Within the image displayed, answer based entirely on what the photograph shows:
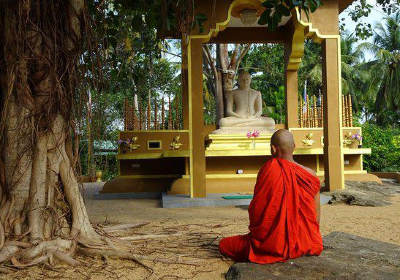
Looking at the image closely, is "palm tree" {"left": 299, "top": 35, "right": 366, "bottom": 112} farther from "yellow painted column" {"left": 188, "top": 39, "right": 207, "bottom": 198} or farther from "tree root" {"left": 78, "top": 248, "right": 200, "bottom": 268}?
"tree root" {"left": 78, "top": 248, "right": 200, "bottom": 268}

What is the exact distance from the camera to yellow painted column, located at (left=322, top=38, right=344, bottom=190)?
8.62 meters

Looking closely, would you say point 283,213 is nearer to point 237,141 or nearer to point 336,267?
point 336,267

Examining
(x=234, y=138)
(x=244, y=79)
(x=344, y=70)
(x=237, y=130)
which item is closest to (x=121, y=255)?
(x=234, y=138)

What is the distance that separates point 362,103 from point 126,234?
1268 inches

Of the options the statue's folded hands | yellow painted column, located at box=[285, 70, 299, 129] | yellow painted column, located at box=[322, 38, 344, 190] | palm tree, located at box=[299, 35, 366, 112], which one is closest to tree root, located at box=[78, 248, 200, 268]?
yellow painted column, located at box=[322, 38, 344, 190]

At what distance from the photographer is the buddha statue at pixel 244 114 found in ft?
34.2

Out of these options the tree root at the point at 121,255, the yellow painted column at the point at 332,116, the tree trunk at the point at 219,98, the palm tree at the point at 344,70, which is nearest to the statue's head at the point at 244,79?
the yellow painted column at the point at 332,116

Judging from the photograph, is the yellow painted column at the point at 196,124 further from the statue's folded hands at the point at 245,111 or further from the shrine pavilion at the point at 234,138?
the statue's folded hands at the point at 245,111

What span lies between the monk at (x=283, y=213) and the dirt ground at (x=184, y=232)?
41cm

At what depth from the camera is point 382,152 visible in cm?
1620

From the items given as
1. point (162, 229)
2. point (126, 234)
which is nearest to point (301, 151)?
point (162, 229)

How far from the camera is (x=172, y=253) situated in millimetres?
4160

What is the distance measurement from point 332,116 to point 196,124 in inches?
106

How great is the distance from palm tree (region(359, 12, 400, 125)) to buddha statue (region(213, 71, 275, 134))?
21.9m
